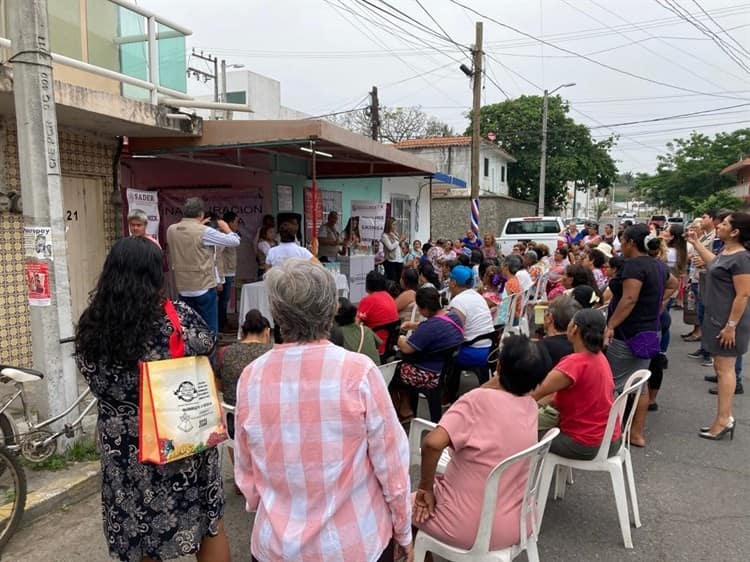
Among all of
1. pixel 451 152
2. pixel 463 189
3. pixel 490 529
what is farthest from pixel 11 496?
pixel 451 152

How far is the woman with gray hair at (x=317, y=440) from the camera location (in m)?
1.54

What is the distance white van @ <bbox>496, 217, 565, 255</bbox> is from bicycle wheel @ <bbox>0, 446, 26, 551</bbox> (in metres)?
14.4

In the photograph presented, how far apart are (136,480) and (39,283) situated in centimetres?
209

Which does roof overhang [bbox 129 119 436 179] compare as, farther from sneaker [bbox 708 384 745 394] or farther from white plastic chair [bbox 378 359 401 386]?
sneaker [bbox 708 384 745 394]

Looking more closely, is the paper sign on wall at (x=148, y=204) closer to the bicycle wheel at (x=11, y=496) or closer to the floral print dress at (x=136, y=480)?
the bicycle wheel at (x=11, y=496)

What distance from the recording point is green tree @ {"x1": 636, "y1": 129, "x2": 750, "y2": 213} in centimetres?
3750

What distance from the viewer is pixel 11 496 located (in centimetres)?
289

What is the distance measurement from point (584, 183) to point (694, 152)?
43.2 feet

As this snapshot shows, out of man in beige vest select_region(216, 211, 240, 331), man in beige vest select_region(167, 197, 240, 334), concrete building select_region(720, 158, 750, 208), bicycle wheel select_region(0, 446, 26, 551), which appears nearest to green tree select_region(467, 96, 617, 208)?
concrete building select_region(720, 158, 750, 208)

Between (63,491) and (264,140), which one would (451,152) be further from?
(63,491)

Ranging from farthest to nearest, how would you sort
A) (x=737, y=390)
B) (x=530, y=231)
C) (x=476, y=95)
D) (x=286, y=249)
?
(x=530, y=231) < (x=476, y=95) < (x=286, y=249) < (x=737, y=390)

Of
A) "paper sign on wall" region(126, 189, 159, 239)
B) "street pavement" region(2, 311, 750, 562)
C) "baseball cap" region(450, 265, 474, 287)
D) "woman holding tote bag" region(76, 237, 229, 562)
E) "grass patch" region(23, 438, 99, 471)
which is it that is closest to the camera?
"woman holding tote bag" region(76, 237, 229, 562)

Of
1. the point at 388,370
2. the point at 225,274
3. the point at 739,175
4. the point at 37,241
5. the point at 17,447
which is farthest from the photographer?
the point at 739,175

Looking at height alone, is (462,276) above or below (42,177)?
below
